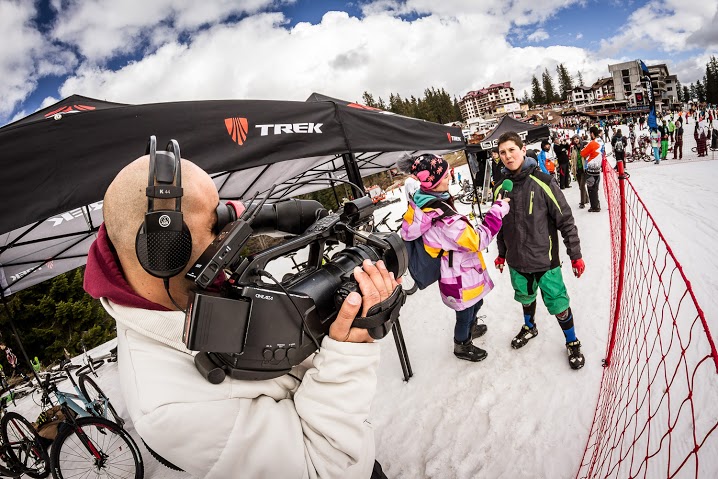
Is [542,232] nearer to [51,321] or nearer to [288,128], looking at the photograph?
[288,128]

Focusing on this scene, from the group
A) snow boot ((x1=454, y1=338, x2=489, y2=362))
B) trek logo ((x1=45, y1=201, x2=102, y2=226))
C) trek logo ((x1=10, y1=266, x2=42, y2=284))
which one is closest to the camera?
snow boot ((x1=454, y1=338, x2=489, y2=362))

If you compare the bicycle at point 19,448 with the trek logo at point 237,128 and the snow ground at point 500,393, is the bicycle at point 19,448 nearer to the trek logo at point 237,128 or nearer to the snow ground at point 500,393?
the snow ground at point 500,393

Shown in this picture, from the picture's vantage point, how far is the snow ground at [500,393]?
234 cm

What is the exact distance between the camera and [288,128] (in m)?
2.65

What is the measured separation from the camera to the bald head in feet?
2.88

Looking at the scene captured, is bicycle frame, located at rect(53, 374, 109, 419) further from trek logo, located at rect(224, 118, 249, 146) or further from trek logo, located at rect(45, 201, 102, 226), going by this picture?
trek logo, located at rect(224, 118, 249, 146)

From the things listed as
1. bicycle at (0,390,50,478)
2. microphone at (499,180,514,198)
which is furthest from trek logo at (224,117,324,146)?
bicycle at (0,390,50,478)

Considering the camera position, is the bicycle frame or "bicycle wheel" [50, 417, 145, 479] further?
the bicycle frame

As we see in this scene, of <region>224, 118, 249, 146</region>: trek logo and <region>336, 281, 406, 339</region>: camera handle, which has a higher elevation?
<region>224, 118, 249, 146</region>: trek logo

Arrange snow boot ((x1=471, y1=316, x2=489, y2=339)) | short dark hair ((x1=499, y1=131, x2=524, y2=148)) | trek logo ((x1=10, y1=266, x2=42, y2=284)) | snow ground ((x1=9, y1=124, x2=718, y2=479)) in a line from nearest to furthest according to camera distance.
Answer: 1. snow ground ((x1=9, y1=124, x2=718, y2=479))
2. short dark hair ((x1=499, y1=131, x2=524, y2=148))
3. snow boot ((x1=471, y1=316, x2=489, y2=339))
4. trek logo ((x1=10, y1=266, x2=42, y2=284))

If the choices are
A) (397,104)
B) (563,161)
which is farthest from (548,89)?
(563,161)

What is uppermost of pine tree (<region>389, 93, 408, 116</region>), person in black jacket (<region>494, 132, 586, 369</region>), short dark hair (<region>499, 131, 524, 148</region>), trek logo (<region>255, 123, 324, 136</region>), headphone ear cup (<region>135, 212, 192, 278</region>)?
pine tree (<region>389, 93, 408, 116</region>)

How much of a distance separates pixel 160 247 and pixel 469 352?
→ 319 cm

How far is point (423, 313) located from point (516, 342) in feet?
5.23
